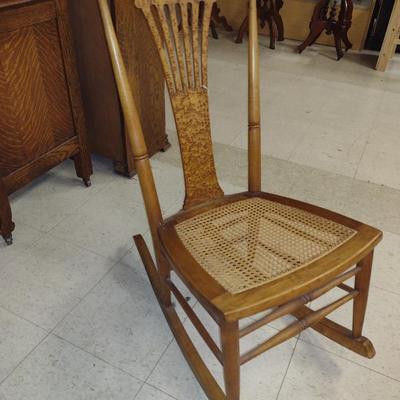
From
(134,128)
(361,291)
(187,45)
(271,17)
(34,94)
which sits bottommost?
(271,17)

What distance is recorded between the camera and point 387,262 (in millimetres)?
1532

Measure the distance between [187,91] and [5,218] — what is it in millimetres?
892

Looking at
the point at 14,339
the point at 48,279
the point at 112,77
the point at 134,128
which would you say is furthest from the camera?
the point at 112,77

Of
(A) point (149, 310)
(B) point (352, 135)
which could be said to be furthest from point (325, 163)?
(A) point (149, 310)

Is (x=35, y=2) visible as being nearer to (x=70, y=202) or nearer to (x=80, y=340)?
(x=70, y=202)

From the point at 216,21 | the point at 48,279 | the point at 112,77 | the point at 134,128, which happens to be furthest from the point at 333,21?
the point at 48,279

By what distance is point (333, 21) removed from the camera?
3.41 meters

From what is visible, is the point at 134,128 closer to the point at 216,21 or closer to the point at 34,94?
the point at 34,94

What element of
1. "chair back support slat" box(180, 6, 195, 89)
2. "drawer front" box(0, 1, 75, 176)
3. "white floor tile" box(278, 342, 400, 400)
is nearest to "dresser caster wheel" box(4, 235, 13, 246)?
"drawer front" box(0, 1, 75, 176)

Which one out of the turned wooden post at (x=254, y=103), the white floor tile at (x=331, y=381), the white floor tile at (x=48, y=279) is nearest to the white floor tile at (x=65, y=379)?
the white floor tile at (x=48, y=279)

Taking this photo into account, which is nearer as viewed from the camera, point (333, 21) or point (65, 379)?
point (65, 379)

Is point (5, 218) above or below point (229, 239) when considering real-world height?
below

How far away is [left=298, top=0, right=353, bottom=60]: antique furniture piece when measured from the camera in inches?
131

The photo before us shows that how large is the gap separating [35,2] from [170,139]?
1.07 metres
